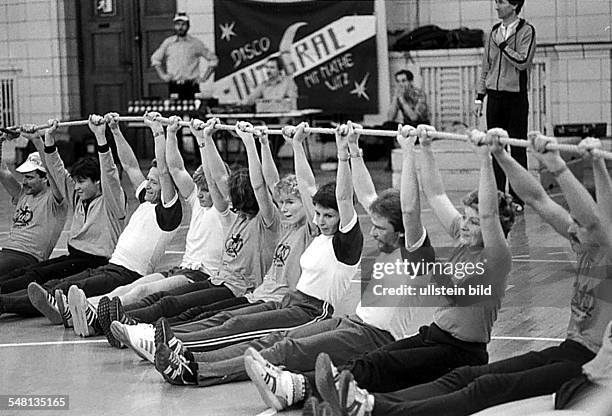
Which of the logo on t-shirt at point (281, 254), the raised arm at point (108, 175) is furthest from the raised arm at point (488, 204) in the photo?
the raised arm at point (108, 175)

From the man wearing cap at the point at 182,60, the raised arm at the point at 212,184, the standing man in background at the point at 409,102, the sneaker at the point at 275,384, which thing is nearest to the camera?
the sneaker at the point at 275,384

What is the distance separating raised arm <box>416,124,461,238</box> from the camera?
13.7 feet

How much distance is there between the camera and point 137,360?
4898 millimetres

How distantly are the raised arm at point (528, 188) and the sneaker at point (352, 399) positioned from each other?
79 centimetres

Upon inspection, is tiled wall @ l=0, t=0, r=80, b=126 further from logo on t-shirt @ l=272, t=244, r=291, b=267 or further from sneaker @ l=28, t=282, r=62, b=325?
logo on t-shirt @ l=272, t=244, r=291, b=267

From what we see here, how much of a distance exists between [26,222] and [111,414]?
2.46 meters

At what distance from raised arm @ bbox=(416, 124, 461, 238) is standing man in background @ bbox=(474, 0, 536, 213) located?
13.5 feet

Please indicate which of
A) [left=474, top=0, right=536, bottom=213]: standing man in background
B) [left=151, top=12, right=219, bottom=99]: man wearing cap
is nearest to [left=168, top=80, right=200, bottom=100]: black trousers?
[left=151, top=12, right=219, bottom=99]: man wearing cap

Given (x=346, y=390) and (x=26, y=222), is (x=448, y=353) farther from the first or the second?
(x=26, y=222)

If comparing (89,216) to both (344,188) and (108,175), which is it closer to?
(108,175)

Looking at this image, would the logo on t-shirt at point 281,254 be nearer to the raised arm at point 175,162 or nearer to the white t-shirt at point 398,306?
the white t-shirt at point 398,306

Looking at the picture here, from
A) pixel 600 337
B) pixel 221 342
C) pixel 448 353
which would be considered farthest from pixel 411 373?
pixel 221 342

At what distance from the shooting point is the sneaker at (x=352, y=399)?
3.55 metres

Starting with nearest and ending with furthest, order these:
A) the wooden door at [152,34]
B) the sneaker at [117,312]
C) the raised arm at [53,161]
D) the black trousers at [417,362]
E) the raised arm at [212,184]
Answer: the black trousers at [417,362], the sneaker at [117,312], the raised arm at [212,184], the raised arm at [53,161], the wooden door at [152,34]
